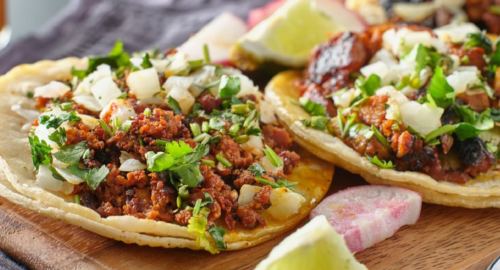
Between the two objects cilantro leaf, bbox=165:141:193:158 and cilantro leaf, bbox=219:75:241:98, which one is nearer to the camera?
cilantro leaf, bbox=165:141:193:158

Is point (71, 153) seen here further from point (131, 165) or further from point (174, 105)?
point (174, 105)

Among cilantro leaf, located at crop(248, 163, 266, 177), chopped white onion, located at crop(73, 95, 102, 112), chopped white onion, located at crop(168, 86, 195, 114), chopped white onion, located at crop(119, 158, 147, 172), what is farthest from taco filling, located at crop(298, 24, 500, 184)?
chopped white onion, located at crop(73, 95, 102, 112)

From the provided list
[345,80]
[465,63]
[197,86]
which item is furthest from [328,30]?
[197,86]

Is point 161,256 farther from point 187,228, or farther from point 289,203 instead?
point 289,203

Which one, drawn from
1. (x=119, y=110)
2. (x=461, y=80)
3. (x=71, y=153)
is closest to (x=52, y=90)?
(x=119, y=110)

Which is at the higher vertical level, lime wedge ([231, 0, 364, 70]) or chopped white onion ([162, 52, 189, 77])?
chopped white onion ([162, 52, 189, 77])

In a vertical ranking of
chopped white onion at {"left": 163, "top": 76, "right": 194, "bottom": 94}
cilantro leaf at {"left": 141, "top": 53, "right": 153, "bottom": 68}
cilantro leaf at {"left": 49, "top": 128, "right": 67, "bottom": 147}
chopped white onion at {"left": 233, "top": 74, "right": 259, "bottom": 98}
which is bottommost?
chopped white onion at {"left": 233, "top": 74, "right": 259, "bottom": 98}

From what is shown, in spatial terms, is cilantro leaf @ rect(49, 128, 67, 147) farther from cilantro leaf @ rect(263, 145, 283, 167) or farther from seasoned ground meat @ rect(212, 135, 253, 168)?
cilantro leaf @ rect(263, 145, 283, 167)
